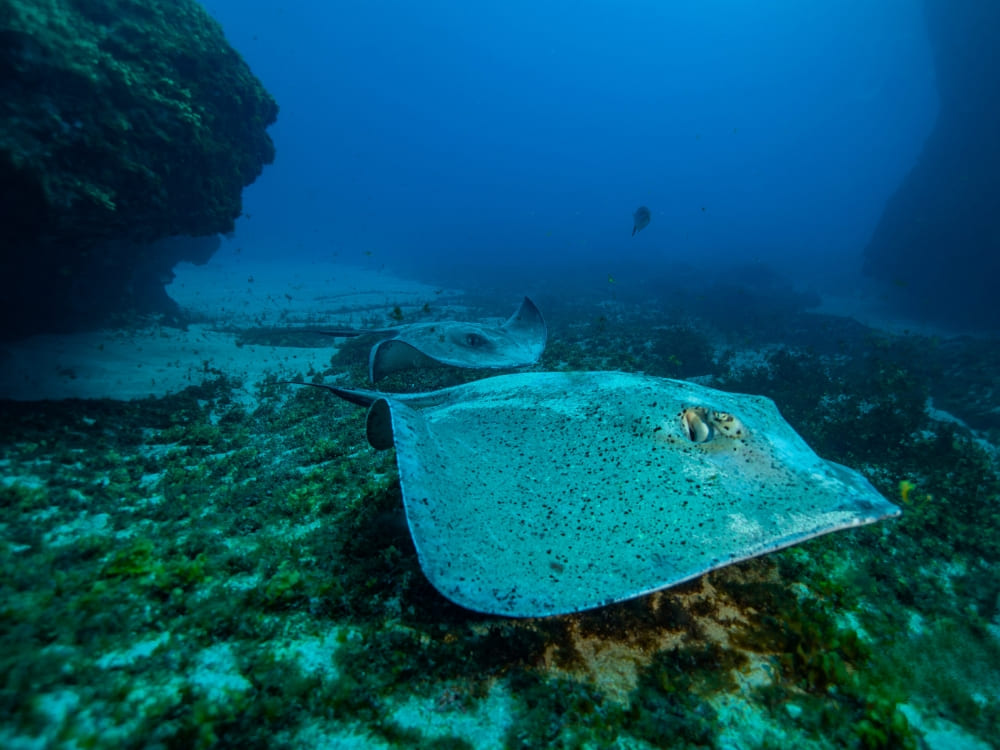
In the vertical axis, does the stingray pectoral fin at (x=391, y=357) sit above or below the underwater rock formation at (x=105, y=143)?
below

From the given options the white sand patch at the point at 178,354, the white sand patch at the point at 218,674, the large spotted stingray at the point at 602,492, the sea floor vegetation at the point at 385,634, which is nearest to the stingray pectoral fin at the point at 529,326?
the white sand patch at the point at 178,354

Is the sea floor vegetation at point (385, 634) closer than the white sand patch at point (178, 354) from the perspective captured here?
Yes

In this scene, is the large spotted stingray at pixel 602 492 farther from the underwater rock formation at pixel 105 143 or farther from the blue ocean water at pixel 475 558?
the underwater rock formation at pixel 105 143

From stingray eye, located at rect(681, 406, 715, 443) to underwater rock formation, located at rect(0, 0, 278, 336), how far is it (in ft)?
27.1

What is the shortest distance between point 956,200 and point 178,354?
32195mm

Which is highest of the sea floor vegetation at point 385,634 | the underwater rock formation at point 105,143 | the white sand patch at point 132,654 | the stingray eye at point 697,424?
the underwater rock formation at point 105,143

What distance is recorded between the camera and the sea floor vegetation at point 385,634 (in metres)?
1.64

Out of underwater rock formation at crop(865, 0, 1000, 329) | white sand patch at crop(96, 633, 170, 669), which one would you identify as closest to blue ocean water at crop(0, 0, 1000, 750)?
white sand patch at crop(96, 633, 170, 669)

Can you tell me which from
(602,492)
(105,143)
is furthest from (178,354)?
(602,492)

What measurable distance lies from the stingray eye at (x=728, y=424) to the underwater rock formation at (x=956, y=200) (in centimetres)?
2373

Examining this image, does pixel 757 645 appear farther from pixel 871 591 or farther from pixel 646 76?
pixel 646 76

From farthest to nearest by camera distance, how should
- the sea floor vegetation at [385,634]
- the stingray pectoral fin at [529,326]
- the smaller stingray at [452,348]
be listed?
the stingray pectoral fin at [529,326], the smaller stingray at [452,348], the sea floor vegetation at [385,634]

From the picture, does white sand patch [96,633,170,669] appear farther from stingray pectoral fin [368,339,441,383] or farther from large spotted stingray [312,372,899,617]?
stingray pectoral fin [368,339,441,383]

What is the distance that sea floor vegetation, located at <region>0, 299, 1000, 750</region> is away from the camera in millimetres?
1635
